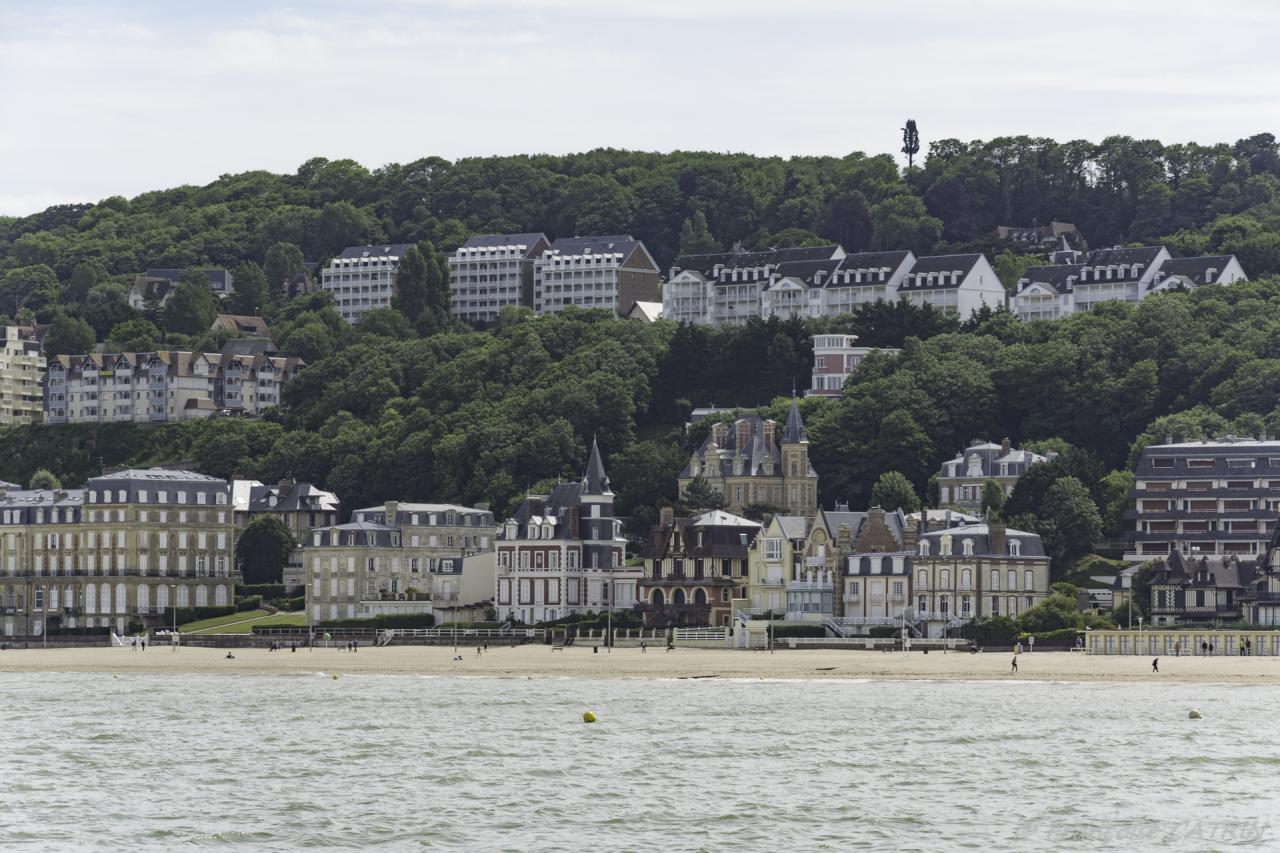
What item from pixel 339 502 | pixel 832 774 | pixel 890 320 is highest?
pixel 890 320

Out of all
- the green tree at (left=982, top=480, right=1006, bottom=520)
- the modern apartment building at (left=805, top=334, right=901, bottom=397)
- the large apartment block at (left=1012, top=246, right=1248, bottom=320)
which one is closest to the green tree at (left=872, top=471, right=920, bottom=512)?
the green tree at (left=982, top=480, right=1006, bottom=520)

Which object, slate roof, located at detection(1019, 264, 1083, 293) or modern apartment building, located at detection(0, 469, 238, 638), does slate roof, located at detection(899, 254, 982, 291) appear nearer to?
slate roof, located at detection(1019, 264, 1083, 293)

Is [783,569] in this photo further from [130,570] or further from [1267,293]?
[1267,293]

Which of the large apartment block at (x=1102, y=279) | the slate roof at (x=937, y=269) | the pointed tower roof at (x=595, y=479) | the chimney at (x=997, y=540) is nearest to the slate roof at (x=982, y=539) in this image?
the chimney at (x=997, y=540)

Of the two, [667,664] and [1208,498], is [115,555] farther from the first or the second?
[1208,498]

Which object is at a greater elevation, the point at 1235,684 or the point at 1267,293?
the point at 1267,293

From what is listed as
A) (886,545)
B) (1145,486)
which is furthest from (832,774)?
(1145,486)
